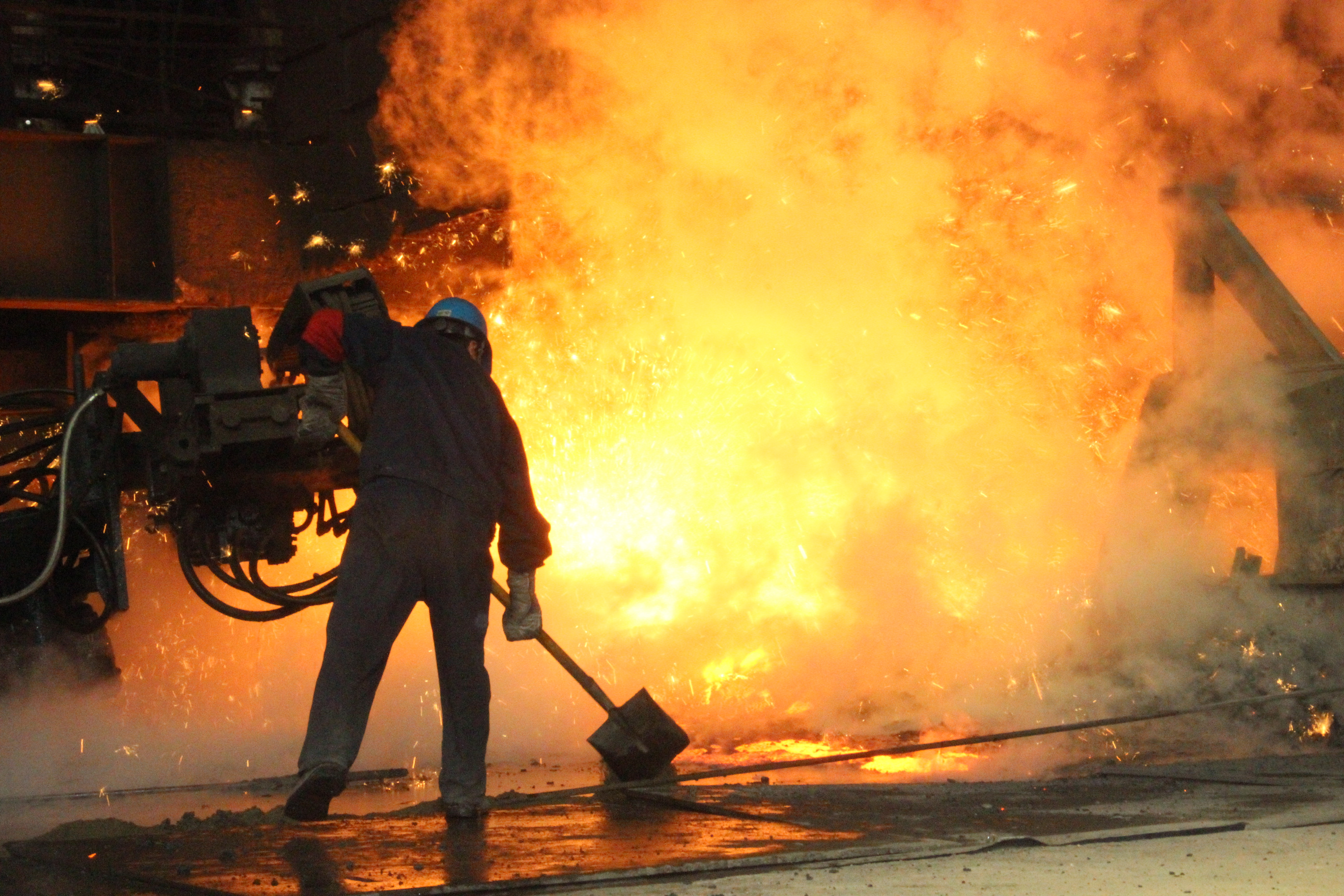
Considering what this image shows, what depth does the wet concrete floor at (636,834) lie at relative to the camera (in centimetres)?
309

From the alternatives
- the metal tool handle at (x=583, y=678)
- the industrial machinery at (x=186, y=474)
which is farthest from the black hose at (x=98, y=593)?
the metal tool handle at (x=583, y=678)

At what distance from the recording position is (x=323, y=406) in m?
4.40

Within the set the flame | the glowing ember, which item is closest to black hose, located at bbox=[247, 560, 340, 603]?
the flame

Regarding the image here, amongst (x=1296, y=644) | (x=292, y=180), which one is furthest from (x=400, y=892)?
(x=292, y=180)

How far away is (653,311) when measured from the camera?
7242 mm

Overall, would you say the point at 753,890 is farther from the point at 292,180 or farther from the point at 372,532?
the point at 292,180

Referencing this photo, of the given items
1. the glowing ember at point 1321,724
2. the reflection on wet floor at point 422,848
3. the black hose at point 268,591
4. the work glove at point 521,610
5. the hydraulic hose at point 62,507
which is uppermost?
the hydraulic hose at point 62,507

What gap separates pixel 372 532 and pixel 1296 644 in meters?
3.78

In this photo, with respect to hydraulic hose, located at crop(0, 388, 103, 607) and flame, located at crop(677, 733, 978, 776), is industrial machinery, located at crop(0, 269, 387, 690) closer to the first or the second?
hydraulic hose, located at crop(0, 388, 103, 607)

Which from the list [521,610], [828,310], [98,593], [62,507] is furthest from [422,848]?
[828,310]

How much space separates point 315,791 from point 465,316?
1520 millimetres

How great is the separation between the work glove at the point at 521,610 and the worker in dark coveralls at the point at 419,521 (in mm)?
150

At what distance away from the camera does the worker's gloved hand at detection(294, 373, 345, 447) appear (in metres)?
4.37

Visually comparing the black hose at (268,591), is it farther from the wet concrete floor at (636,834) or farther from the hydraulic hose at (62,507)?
the wet concrete floor at (636,834)
